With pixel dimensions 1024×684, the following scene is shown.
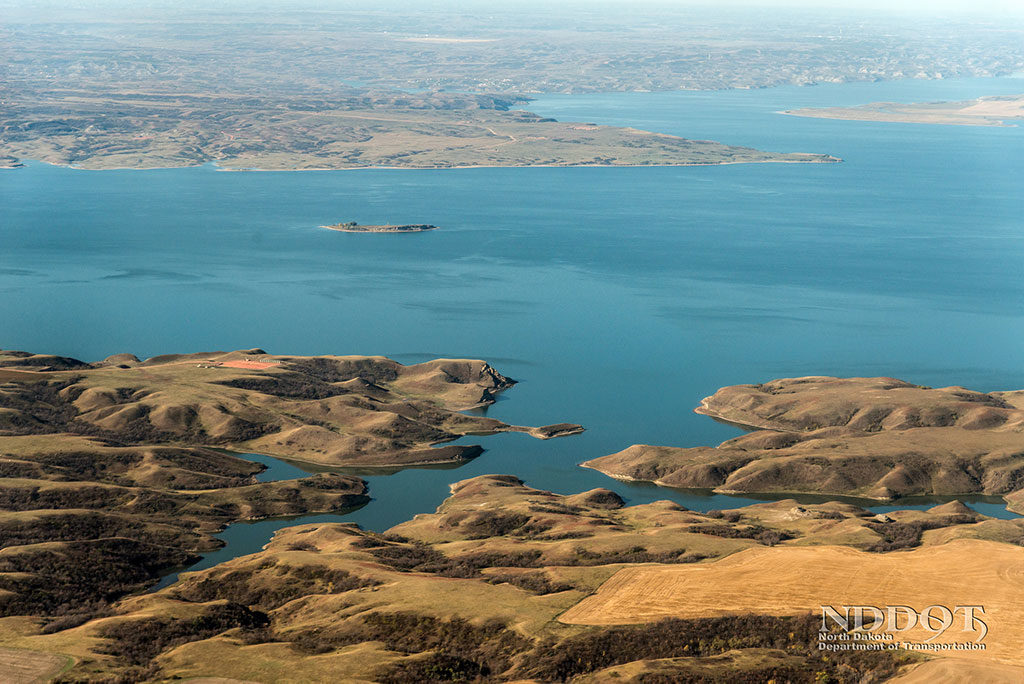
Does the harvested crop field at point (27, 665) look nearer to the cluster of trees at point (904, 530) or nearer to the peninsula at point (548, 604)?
the peninsula at point (548, 604)

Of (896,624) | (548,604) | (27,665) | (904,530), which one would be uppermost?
(896,624)

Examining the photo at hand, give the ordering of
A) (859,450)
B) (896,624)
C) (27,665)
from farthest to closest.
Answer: (859,450) → (896,624) → (27,665)

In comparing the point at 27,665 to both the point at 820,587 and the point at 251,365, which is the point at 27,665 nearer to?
the point at 820,587

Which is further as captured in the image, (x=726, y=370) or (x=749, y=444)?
(x=726, y=370)

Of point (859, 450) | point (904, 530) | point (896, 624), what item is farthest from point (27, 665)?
point (859, 450)

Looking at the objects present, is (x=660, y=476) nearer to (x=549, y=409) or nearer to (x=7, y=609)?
(x=549, y=409)

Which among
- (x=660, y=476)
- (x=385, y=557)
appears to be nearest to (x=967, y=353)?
(x=660, y=476)
